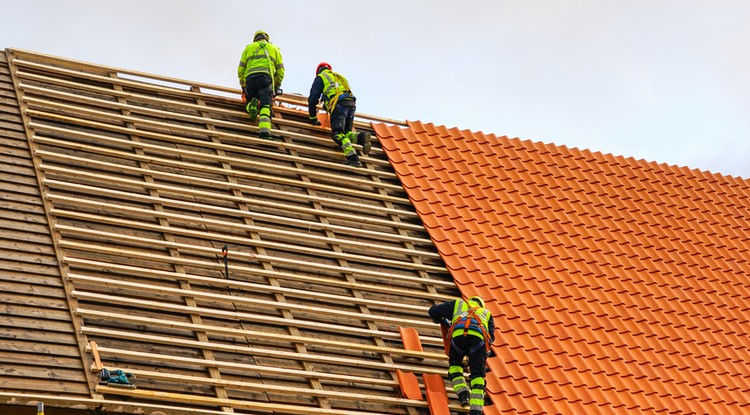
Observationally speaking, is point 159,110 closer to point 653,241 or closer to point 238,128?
point 238,128

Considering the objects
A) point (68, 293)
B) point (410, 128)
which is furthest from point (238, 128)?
point (68, 293)

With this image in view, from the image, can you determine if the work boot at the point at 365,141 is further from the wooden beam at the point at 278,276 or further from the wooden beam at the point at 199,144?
the wooden beam at the point at 278,276

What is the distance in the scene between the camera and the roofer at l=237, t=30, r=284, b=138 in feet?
45.5

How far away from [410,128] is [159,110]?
347 cm

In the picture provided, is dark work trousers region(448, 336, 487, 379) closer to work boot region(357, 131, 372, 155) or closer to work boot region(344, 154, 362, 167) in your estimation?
work boot region(344, 154, 362, 167)

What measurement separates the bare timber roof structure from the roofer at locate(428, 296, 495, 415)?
0.27 metres

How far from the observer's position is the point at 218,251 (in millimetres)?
11820

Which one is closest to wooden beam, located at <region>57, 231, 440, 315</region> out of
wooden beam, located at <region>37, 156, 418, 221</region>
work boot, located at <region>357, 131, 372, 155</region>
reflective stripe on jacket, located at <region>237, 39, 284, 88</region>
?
wooden beam, located at <region>37, 156, 418, 221</region>

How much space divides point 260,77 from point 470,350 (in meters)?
4.49

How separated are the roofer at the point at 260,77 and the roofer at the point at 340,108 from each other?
459 millimetres

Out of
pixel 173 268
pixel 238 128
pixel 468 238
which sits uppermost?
pixel 238 128

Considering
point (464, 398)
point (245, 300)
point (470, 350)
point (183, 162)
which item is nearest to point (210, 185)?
point (183, 162)

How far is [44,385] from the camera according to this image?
9.48 m

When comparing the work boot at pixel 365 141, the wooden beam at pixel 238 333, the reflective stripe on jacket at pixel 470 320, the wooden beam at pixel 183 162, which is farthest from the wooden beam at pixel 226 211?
the reflective stripe on jacket at pixel 470 320
